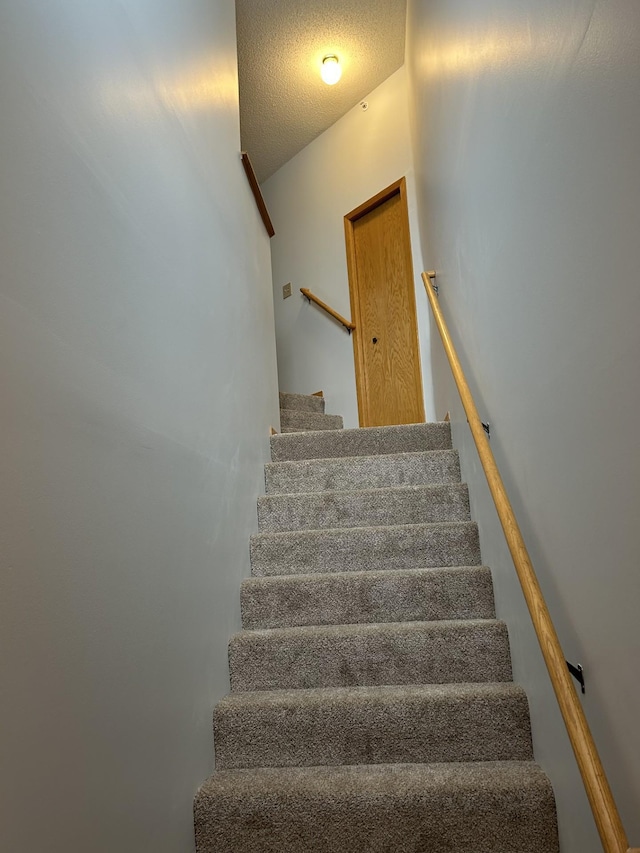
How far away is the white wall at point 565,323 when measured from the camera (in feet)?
3.04

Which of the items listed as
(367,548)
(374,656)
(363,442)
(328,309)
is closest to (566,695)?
(374,656)

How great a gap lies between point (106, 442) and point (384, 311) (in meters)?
3.74

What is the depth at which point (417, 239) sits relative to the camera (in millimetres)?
4520

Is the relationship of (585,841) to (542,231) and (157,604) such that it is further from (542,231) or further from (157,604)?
(542,231)

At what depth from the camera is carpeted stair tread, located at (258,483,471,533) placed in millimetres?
2646

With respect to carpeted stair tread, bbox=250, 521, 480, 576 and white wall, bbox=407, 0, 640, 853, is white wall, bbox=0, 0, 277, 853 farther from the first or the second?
white wall, bbox=407, 0, 640, 853

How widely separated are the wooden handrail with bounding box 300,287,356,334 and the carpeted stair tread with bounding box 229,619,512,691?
3138 millimetres

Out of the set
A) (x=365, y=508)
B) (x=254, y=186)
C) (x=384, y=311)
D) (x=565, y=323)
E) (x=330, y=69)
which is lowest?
(x=365, y=508)

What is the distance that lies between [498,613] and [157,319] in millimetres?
1452

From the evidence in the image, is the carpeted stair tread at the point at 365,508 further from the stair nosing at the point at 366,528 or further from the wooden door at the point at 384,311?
the wooden door at the point at 384,311

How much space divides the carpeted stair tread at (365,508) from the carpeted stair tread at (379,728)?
858 mm

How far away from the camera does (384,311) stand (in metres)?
4.77

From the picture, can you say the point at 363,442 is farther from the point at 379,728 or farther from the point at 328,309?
the point at 328,309

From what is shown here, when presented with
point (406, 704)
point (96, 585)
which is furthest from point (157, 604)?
point (406, 704)
